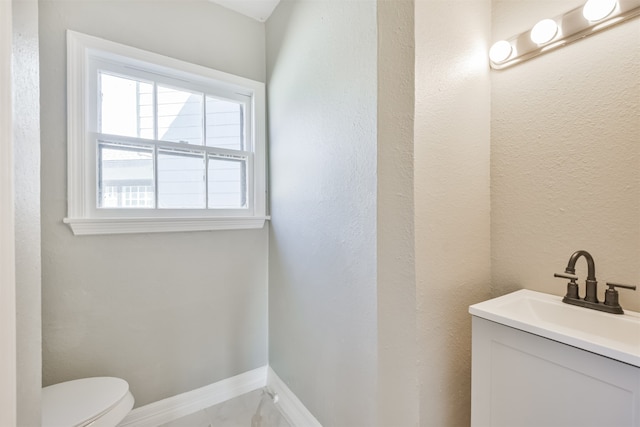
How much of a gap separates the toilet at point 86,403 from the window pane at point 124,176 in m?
0.80

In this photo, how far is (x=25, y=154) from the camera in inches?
25.8

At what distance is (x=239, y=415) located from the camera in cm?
149

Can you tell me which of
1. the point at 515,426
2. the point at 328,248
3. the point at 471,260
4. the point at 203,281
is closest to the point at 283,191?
the point at 328,248

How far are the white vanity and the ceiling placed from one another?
1925 millimetres

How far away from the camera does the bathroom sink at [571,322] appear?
0.59 metres

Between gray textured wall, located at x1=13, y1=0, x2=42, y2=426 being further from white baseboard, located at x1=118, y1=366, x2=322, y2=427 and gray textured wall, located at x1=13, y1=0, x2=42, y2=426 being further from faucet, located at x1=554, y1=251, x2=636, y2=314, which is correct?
faucet, located at x1=554, y1=251, x2=636, y2=314

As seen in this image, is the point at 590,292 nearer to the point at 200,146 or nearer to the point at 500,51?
the point at 500,51

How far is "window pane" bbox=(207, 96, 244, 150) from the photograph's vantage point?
164 cm

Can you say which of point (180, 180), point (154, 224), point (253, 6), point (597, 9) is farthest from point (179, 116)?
point (597, 9)

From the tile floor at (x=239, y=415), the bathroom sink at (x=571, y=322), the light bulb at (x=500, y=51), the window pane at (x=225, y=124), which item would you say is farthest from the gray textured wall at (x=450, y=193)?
the window pane at (x=225, y=124)

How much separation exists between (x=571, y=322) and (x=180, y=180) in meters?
1.82

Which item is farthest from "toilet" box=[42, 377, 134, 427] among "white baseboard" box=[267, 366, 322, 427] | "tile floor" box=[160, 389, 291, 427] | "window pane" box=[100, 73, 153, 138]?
"window pane" box=[100, 73, 153, 138]

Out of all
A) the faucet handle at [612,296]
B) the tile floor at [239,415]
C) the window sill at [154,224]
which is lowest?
the tile floor at [239,415]

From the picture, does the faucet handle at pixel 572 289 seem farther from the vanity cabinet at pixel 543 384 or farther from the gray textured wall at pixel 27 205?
the gray textured wall at pixel 27 205
